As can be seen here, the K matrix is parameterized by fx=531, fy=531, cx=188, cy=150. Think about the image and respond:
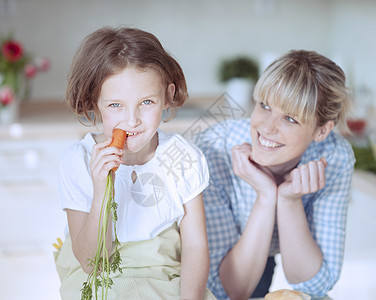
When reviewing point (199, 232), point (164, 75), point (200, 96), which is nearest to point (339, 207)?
point (199, 232)

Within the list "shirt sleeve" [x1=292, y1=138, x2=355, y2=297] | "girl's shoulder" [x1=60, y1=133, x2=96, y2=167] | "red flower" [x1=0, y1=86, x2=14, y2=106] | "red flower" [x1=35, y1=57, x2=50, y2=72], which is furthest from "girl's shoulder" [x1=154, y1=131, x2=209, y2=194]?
"red flower" [x1=35, y1=57, x2=50, y2=72]

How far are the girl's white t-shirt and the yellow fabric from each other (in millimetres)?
20

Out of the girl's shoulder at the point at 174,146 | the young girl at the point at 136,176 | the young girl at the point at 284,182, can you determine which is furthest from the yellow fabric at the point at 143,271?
the young girl at the point at 284,182

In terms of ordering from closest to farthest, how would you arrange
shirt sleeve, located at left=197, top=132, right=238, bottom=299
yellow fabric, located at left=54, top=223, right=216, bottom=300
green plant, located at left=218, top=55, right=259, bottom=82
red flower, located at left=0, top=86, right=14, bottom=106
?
yellow fabric, located at left=54, top=223, right=216, bottom=300 → shirt sleeve, located at left=197, top=132, right=238, bottom=299 → red flower, located at left=0, top=86, right=14, bottom=106 → green plant, located at left=218, top=55, right=259, bottom=82

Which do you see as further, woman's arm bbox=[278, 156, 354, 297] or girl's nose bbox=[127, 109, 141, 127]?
woman's arm bbox=[278, 156, 354, 297]

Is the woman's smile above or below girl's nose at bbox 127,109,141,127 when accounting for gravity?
below

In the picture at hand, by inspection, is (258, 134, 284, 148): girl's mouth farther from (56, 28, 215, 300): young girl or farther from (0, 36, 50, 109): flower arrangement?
(0, 36, 50, 109): flower arrangement

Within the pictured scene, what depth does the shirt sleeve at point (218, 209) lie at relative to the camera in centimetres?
104

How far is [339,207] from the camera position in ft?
3.57

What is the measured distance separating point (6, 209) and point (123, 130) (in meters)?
1.89

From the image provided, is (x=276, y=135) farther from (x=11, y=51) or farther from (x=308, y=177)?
(x=11, y=51)

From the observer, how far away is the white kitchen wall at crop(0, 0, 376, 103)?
9.38ft

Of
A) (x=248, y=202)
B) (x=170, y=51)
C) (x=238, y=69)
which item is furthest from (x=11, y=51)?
(x=248, y=202)

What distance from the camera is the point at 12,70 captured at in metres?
2.52
